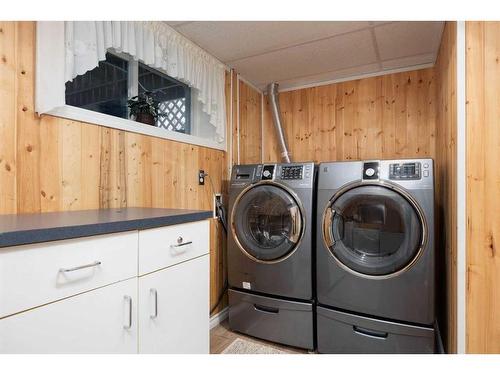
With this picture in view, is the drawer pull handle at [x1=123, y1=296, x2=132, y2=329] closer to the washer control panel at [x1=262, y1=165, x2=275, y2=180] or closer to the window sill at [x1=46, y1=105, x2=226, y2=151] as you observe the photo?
the window sill at [x1=46, y1=105, x2=226, y2=151]

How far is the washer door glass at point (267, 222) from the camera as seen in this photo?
190 cm

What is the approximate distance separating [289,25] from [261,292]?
1853 millimetres

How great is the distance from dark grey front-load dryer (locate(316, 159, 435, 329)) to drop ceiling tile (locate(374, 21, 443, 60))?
3.12 feet

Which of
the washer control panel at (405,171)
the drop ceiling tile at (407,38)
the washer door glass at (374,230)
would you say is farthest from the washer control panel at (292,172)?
the drop ceiling tile at (407,38)

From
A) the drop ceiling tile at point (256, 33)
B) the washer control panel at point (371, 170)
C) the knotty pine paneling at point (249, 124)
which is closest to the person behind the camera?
the washer control panel at point (371, 170)

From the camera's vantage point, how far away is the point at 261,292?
200cm

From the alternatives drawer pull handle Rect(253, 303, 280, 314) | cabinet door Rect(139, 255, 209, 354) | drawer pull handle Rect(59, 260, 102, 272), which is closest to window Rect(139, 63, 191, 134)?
cabinet door Rect(139, 255, 209, 354)

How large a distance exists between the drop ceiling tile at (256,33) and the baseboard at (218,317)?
2.12 meters

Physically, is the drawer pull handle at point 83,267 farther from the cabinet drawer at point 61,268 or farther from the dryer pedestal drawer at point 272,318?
the dryer pedestal drawer at point 272,318

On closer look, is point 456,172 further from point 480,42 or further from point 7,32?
point 7,32

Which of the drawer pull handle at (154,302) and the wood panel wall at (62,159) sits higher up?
the wood panel wall at (62,159)

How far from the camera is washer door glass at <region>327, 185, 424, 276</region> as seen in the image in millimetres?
1603

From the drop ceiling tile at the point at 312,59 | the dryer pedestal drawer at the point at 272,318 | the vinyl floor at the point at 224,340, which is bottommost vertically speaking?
the vinyl floor at the point at 224,340
